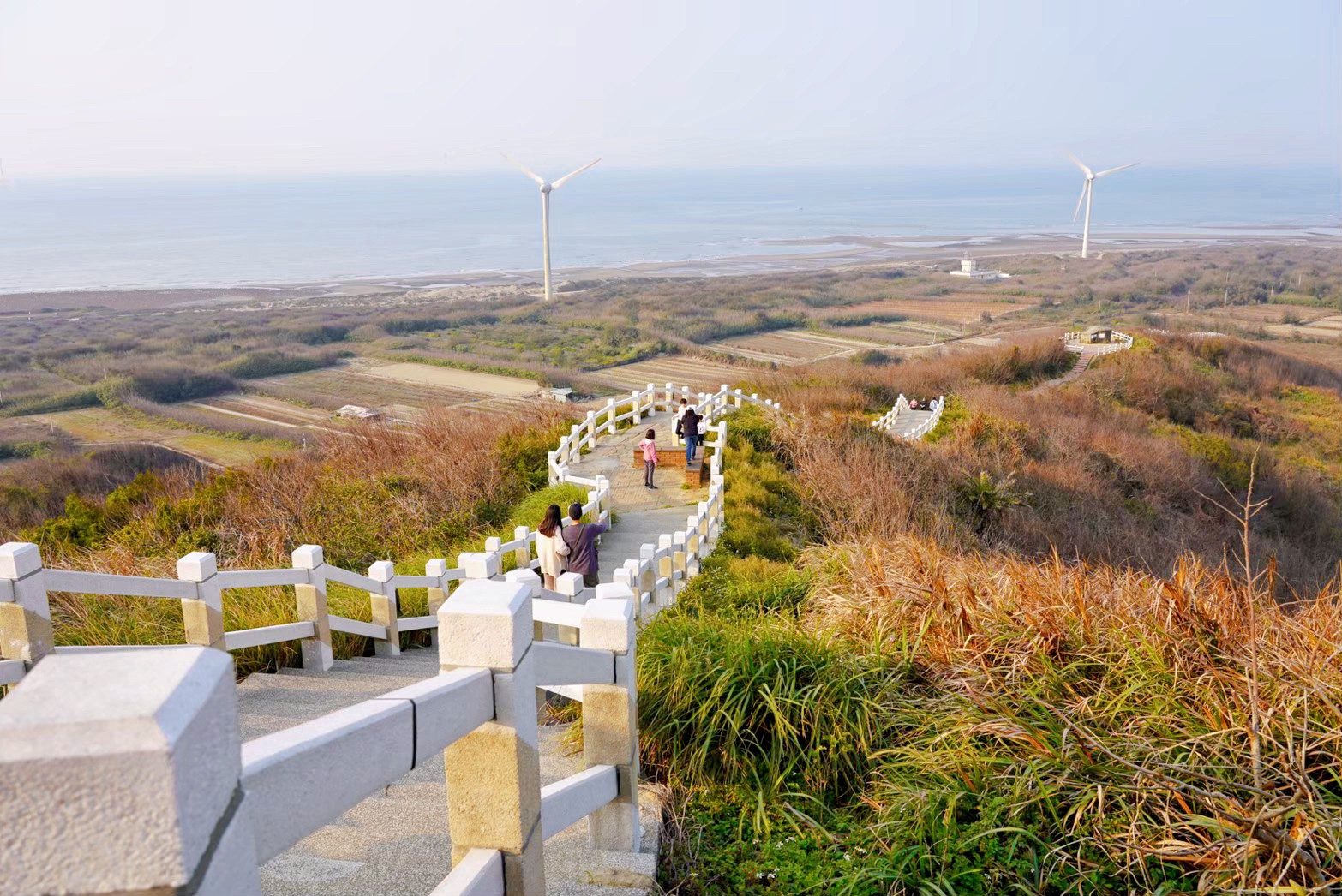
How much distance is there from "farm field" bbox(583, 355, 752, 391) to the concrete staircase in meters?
59.7

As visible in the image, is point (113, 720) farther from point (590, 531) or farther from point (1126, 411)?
point (1126, 411)

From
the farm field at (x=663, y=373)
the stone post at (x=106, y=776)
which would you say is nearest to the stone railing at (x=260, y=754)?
the stone post at (x=106, y=776)

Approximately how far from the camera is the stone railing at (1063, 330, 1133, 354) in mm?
54375

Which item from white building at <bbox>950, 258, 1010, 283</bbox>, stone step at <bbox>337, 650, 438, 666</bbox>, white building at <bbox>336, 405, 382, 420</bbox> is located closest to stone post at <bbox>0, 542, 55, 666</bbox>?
stone step at <bbox>337, 650, 438, 666</bbox>

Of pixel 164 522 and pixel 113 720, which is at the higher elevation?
pixel 113 720

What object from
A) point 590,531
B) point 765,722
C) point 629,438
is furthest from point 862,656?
point 629,438

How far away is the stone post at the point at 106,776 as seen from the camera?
1432 mm

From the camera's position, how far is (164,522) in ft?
54.2

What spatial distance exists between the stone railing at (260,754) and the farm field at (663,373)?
6099cm

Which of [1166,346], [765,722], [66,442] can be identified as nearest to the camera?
[765,722]

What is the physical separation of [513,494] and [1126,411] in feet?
91.3

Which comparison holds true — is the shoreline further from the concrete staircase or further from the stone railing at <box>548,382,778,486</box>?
the concrete staircase

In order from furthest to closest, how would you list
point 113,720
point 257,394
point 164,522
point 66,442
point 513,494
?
point 257,394 → point 66,442 → point 513,494 → point 164,522 → point 113,720

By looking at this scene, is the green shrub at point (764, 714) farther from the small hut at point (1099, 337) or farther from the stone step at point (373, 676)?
the small hut at point (1099, 337)
